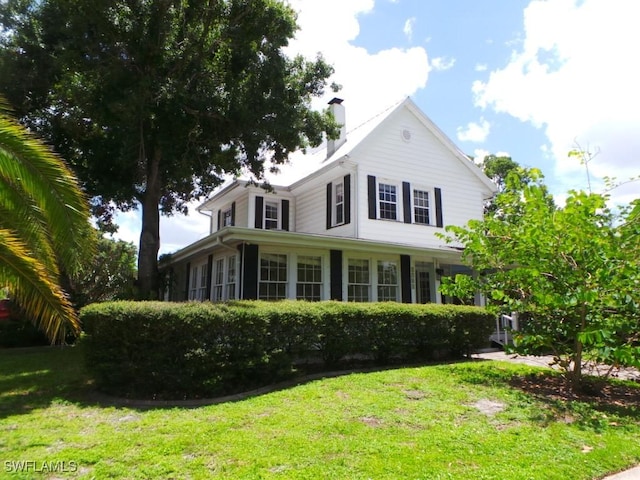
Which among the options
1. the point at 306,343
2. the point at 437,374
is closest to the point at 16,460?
the point at 306,343

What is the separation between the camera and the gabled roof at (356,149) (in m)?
15.1

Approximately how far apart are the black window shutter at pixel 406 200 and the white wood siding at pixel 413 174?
13 cm

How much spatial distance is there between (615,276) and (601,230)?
694 millimetres

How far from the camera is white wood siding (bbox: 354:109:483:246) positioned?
14.4 meters

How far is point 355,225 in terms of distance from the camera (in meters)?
13.9

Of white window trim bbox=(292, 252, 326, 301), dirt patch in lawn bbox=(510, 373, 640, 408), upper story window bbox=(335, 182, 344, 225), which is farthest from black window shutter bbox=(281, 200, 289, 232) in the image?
dirt patch in lawn bbox=(510, 373, 640, 408)

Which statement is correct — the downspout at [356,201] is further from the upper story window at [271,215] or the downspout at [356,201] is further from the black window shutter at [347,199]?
the upper story window at [271,215]

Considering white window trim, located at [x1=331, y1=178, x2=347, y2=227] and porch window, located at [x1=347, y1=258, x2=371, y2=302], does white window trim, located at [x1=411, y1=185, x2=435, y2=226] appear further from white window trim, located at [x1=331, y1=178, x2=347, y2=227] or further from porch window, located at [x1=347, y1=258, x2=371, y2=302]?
porch window, located at [x1=347, y1=258, x2=371, y2=302]

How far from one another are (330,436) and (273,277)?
25.8 feet

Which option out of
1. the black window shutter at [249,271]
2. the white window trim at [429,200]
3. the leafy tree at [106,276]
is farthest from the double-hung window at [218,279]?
the leafy tree at [106,276]

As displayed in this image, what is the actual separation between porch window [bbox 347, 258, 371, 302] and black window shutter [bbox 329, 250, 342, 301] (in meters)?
0.58

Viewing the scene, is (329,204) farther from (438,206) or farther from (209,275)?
(209,275)

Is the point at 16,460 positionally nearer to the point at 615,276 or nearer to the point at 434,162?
the point at 615,276

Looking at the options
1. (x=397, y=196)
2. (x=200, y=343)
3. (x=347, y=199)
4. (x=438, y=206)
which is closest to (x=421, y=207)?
(x=438, y=206)
